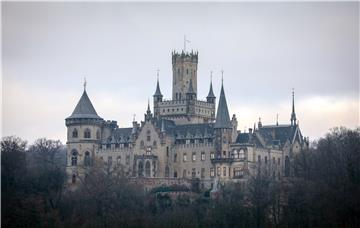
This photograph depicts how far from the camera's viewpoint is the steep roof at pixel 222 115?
446 ft

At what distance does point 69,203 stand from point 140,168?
19233mm

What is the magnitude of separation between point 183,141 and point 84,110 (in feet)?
42.0

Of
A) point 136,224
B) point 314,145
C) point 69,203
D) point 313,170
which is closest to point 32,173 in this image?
point 69,203

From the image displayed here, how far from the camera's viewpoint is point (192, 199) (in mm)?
129875

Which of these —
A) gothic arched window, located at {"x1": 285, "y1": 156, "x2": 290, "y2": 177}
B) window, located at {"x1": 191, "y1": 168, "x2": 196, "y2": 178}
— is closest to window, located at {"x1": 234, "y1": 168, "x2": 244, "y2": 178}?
gothic arched window, located at {"x1": 285, "y1": 156, "x2": 290, "y2": 177}

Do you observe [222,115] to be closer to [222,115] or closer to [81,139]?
[222,115]

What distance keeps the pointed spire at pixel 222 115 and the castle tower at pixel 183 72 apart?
1461 cm

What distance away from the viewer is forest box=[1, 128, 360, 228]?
11031cm

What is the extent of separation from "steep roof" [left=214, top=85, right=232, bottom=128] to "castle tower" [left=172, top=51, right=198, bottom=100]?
1461cm

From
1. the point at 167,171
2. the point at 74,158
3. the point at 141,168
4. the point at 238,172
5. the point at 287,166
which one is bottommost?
the point at 238,172

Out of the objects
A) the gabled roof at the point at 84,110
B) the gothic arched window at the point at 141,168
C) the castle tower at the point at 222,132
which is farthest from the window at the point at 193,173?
the gabled roof at the point at 84,110

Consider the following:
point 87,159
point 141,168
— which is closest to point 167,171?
point 141,168

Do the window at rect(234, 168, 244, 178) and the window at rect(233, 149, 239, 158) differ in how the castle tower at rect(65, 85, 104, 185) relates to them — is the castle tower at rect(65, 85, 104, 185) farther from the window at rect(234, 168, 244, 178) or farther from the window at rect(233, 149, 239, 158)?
the window at rect(234, 168, 244, 178)

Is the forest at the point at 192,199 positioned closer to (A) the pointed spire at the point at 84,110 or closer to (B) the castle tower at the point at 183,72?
(A) the pointed spire at the point at 84,110
